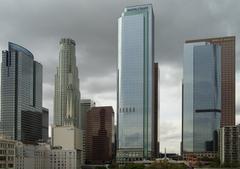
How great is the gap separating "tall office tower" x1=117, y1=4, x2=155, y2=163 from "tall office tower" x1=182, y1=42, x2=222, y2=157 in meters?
14.9

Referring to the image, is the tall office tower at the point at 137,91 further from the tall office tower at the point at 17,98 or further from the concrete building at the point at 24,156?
the concrete building at the point at 24,156

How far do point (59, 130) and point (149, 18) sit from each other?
5984cm

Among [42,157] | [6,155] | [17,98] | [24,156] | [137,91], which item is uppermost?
[137,91]

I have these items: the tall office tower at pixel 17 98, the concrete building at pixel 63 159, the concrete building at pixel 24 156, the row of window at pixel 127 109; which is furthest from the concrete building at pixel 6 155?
the tall office tower at pixel 17 98

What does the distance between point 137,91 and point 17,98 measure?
167ft

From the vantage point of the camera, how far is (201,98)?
182 m

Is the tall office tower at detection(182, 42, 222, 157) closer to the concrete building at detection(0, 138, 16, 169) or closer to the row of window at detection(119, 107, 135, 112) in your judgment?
the row of window at detection(119, 107, 135, 112)

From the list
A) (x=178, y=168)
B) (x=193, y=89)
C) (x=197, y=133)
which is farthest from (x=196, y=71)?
(x=178, y=168)

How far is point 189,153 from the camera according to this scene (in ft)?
603

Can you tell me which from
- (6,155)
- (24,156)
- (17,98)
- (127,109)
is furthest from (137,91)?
(6,155)

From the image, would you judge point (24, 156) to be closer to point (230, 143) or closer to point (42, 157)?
point (42, 157)

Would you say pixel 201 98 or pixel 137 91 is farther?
pixel 137 91

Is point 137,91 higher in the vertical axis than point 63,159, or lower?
higher

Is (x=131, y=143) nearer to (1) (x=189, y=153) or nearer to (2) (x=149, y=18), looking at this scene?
(1) (x=189, y=153)
